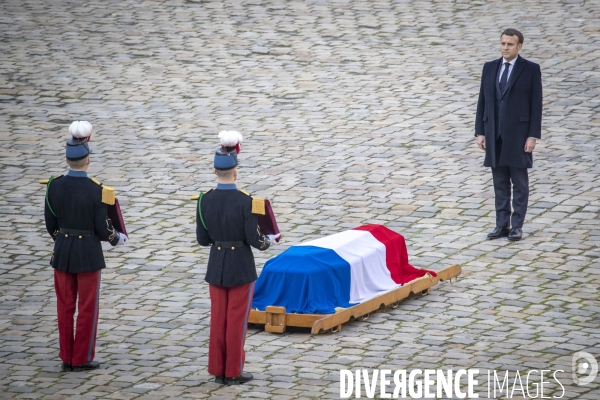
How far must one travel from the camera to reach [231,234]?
739cm

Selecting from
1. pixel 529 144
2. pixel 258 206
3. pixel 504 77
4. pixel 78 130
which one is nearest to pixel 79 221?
pixel 78 130

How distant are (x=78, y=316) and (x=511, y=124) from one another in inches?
195

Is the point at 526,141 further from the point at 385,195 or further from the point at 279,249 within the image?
the point at 279,249

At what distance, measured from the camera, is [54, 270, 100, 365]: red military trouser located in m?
7.52

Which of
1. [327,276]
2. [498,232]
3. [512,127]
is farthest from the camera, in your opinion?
[498,232]

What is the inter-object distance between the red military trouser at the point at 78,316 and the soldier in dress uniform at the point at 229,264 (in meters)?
0.88

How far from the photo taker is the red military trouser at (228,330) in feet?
23.9

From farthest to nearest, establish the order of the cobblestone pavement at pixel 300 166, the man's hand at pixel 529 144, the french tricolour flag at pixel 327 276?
the man's hand at pixel 529 144
the french tricolour flag at pixel 327 276
the cobblestone pavement at pixel 300 166

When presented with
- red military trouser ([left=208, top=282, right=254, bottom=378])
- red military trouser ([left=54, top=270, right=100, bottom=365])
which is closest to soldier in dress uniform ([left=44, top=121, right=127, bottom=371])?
red military trouser ([left=54, top=270, right=100, bottom=365])

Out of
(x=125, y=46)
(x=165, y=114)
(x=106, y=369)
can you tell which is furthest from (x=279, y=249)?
(x=125, y=46)

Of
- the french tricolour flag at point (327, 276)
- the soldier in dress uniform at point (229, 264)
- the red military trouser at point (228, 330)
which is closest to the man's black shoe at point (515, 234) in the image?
the french tricolour flag at point (327, 276)

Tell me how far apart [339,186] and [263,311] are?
3.92 metres

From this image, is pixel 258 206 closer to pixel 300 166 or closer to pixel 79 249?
pixel 79 249

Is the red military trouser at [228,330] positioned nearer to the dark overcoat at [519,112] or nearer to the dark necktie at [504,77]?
the dark overcoat at [519,112]
